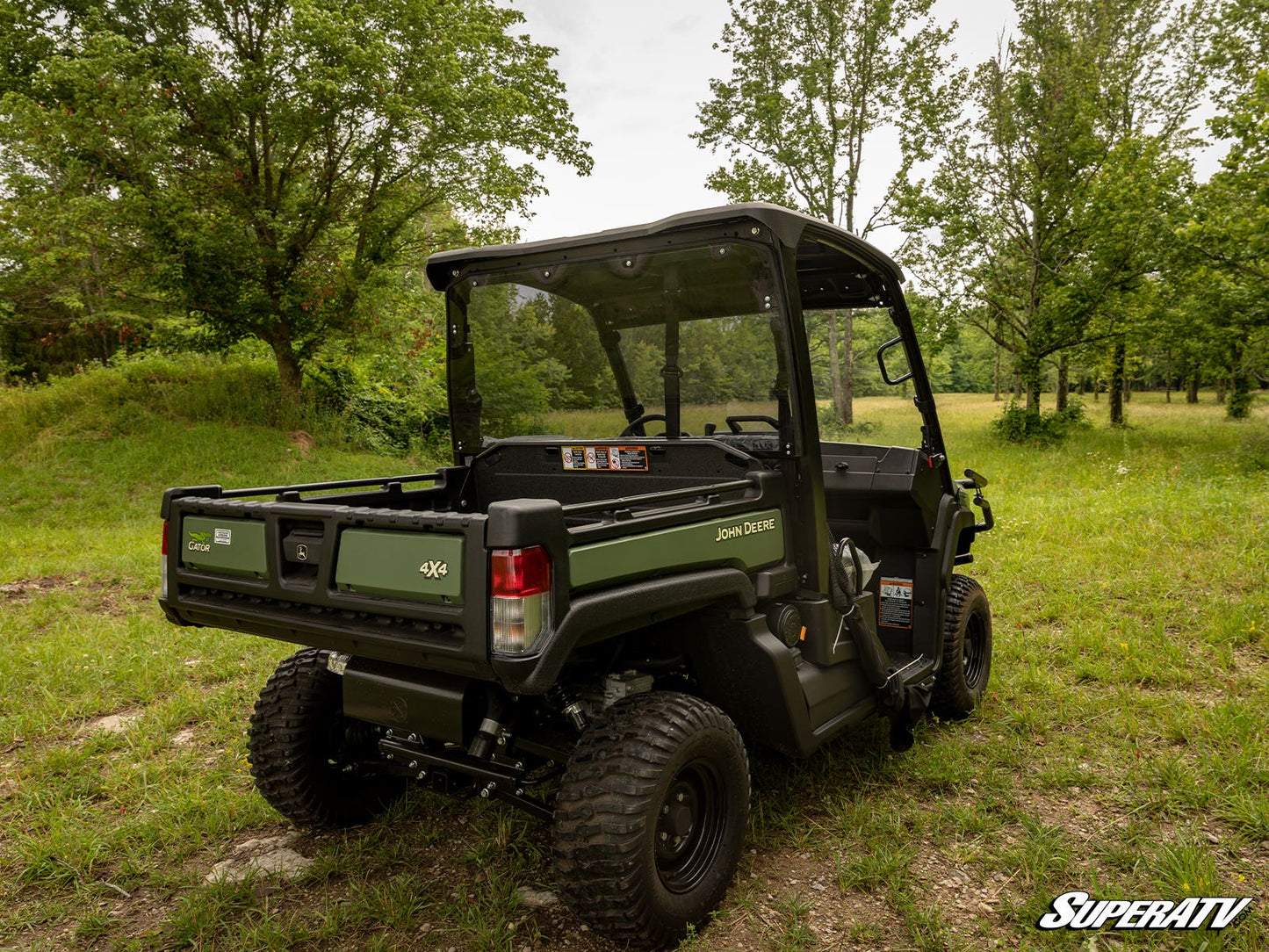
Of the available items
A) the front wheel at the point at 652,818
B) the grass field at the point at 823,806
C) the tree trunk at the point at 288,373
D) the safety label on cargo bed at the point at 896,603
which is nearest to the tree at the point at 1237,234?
the grass field at the point at 823,806

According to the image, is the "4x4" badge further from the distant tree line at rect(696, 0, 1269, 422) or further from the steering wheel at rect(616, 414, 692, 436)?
the distant tree line at rect(696, 0, 1269, 422)

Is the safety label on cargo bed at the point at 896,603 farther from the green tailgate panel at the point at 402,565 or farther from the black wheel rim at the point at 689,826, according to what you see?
the green tailgate panel at the point at 402,565

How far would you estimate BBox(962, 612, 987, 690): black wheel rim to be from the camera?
14.4ft

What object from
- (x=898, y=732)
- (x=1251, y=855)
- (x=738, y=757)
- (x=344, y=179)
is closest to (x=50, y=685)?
(x=738, y=757)

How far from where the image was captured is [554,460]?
136 inches

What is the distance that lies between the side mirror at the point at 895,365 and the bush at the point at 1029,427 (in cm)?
1398

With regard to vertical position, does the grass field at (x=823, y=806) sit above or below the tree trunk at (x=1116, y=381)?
below

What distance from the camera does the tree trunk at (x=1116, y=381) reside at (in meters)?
18.3

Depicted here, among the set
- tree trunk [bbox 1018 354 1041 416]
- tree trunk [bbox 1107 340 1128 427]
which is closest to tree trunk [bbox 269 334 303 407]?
tree trunk [bbox 1018 354 1041 416]

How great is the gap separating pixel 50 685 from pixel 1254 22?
20.5 metres

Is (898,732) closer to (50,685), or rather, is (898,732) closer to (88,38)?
(50,685)

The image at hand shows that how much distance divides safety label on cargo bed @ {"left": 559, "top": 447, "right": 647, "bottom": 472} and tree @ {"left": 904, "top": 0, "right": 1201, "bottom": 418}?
15.0 m

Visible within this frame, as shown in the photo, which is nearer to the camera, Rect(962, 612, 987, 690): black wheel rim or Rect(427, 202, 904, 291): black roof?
Rect(427, 202, 904, 291): black roof

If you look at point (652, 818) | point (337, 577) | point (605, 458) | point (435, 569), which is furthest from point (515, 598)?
point (605, 458)
